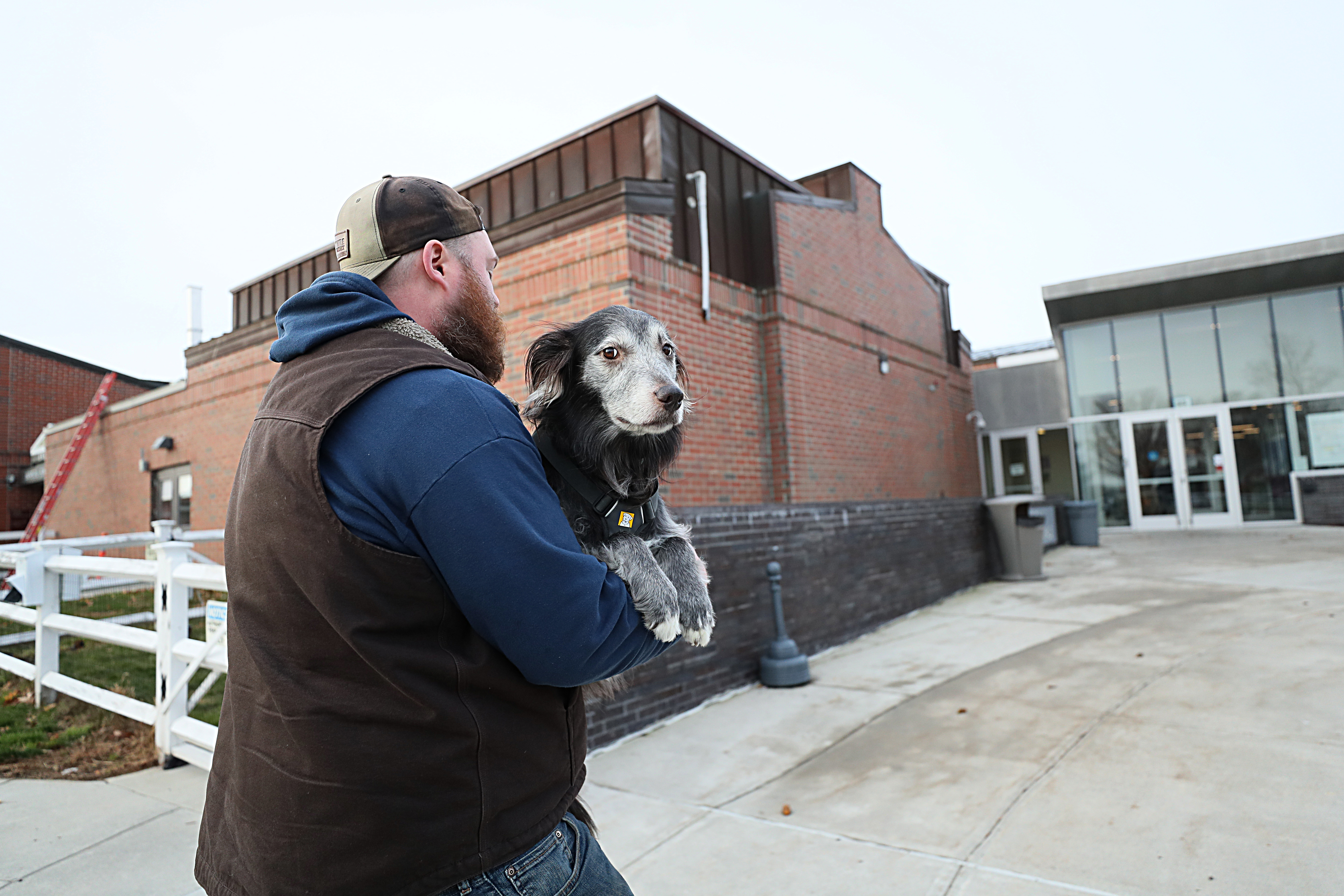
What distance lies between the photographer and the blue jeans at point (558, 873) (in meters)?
1.15

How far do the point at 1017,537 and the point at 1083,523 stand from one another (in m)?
5.45

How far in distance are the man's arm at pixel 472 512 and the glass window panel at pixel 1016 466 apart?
761 inches

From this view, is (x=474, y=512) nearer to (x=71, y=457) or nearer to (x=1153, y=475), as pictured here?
(x=1153, y=475)

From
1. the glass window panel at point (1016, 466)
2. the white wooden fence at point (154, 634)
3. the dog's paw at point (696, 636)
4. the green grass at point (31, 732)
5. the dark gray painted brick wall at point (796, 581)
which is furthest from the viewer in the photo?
the glass window panel at point (1016, 466)

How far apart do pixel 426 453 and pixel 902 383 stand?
1175cm

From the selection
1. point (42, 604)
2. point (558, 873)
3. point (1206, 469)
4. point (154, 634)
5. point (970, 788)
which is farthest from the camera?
point (1206, 469)

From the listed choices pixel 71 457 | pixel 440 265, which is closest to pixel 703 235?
pixel 440 265

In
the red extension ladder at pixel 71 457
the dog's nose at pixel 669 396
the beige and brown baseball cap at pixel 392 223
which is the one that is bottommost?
the dog's nose at pixel 669 396

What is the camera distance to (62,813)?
12.3 feet

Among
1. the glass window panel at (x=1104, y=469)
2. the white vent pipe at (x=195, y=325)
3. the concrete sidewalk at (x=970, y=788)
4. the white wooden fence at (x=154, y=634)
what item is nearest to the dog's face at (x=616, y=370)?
the concrete sidewalk at (x=970, y=788)

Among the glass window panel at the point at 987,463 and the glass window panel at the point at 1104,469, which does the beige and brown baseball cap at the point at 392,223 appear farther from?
the glass window panel at the point at 987,463

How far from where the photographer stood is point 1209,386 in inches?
654

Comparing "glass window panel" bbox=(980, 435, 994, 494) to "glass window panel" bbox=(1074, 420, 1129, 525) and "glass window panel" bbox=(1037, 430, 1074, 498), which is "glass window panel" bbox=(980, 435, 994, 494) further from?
"glass window panel" bbox=(1074, 420, 1129, 525)

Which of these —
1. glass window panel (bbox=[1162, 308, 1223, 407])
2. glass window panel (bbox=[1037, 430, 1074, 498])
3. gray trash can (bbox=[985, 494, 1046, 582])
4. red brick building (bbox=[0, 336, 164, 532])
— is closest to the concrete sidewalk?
gray trash can (bbox=[985, 494, 1046, 582])
